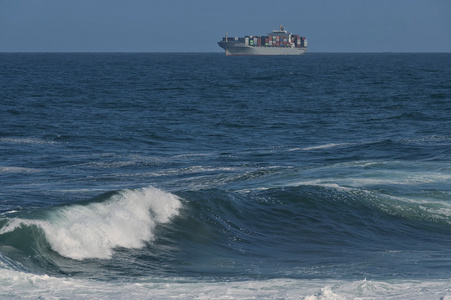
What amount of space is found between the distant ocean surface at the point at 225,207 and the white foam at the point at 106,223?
37 millimetres

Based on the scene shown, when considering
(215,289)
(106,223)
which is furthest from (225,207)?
(215,289)

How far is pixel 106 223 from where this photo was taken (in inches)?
544

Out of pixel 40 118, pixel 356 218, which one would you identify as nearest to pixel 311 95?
pixel 40 118

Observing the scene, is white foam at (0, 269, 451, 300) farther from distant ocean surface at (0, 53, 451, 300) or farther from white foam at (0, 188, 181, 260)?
white foam at (0, 188, 181, 260)

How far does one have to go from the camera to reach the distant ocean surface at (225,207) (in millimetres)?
10680

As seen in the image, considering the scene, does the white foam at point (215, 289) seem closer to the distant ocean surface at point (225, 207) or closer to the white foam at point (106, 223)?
the distant ocean surface at point (225, 207)

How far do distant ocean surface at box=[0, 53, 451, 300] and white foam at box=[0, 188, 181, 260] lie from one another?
0.12 ft

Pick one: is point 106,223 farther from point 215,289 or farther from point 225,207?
point 215,289

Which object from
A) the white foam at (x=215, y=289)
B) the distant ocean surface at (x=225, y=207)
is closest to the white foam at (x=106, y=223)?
the distant ocean surface at (x=225, y=207)

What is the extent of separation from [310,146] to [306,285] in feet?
65.0

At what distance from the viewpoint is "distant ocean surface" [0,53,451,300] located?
10680 mm

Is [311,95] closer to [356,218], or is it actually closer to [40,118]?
[40,118]

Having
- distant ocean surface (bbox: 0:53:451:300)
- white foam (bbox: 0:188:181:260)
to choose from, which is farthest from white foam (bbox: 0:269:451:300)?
white foam (bbox: 0:188:181:260)

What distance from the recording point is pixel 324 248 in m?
14.0
